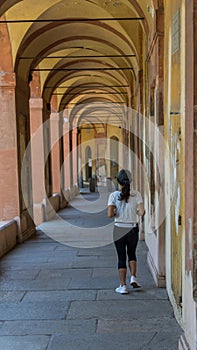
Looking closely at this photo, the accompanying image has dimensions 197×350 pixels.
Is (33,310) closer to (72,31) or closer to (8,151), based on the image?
(8,151)

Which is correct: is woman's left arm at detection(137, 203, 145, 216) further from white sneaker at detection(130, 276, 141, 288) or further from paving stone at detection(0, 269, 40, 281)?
paving stone at detection(0, 269, 40, 281)

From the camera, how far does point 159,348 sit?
3.90m

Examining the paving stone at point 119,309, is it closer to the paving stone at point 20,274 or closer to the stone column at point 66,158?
the paving stone at point 20,274

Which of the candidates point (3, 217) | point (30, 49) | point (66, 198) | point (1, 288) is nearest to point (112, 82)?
point (66, 198)

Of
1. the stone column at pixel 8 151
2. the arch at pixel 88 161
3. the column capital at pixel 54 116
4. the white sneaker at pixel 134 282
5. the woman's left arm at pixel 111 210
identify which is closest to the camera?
the woman's left arm at pixel 111 210

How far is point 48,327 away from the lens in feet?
14.7

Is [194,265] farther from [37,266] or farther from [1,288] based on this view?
[37,266]

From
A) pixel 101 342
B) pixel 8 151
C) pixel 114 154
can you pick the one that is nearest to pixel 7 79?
pixel 8 151

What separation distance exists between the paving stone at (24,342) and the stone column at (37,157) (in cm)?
814

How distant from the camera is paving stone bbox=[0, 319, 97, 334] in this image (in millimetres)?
4348

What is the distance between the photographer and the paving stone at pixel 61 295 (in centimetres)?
541

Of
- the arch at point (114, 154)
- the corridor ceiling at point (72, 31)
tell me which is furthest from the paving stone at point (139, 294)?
the arch at point (114, 154)

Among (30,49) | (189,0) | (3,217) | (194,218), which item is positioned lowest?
(3,217)

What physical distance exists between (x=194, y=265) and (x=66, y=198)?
50.0 ft
